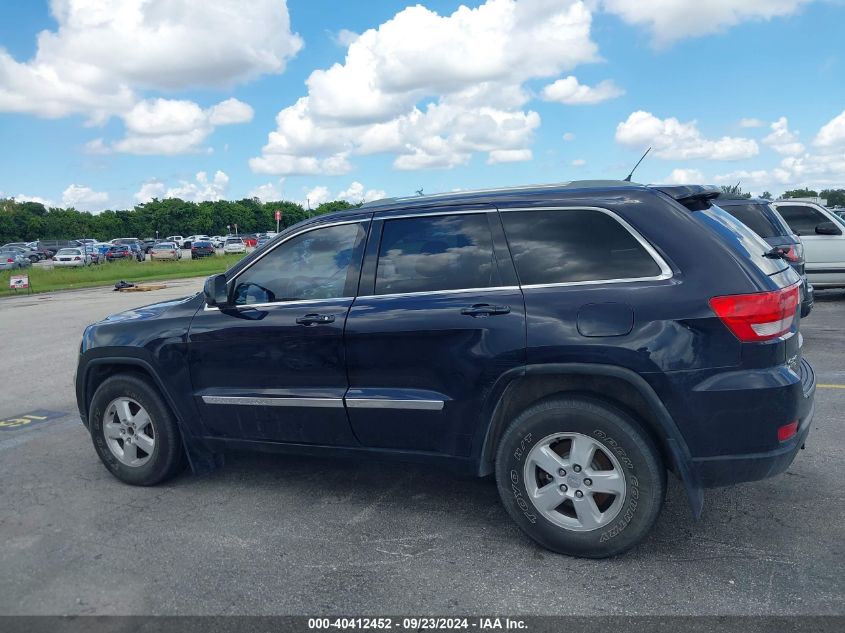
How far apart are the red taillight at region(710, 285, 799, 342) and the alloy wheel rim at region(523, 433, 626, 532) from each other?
0.82m

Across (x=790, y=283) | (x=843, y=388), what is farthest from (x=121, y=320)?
(x=843, y=388)

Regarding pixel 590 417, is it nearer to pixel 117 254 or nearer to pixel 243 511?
pixel 243 511

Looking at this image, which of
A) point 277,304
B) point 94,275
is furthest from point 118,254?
point 277,304

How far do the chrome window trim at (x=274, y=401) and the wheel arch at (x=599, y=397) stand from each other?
0.90 m

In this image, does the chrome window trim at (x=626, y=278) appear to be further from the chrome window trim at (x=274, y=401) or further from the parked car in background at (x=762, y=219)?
the parked car in background at (x=762, y=219)

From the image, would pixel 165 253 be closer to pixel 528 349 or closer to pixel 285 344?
pixel 285 344

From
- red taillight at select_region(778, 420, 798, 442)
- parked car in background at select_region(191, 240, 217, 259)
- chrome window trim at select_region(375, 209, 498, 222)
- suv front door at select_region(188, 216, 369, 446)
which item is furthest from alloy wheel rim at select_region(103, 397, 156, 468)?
parked car in background at select_region(191, 240, 217, 259)

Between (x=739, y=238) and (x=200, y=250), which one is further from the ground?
(x=739, y=238)

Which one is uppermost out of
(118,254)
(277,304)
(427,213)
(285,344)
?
(427,213)

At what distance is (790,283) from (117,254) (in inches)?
2096

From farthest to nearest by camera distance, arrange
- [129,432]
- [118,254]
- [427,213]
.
A: [118,254], [129,432], [427,213]

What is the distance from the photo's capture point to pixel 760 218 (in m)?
10.5

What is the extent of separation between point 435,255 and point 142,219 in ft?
335

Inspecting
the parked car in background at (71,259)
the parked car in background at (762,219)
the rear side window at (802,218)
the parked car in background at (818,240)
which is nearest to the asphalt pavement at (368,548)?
the parked car in background at (762,219)
